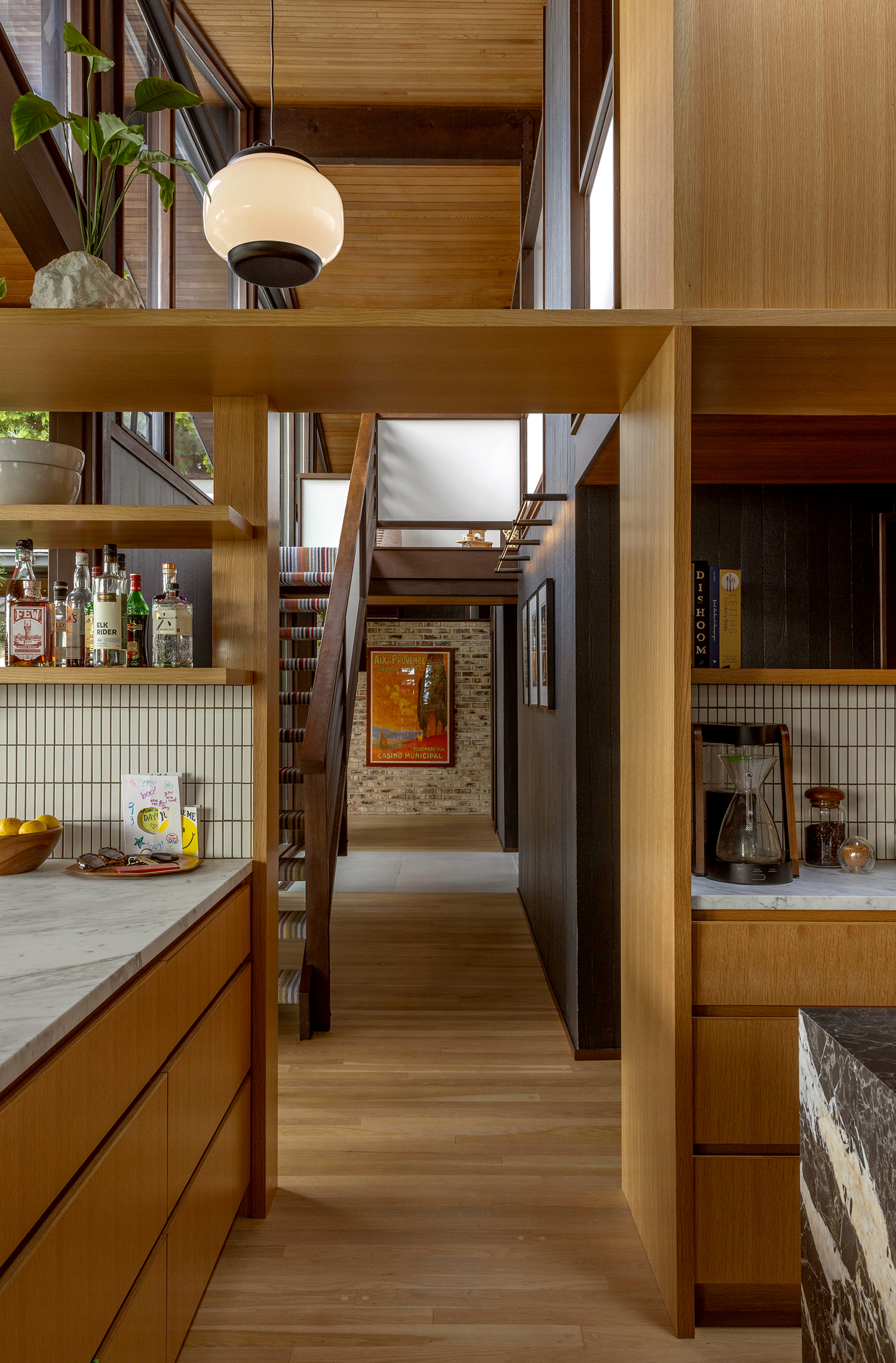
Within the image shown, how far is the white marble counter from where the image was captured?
1.88 metres

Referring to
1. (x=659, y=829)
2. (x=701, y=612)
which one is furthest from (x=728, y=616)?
(x=659, y=829)

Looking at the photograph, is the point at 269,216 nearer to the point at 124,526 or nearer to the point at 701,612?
the point at 124,526

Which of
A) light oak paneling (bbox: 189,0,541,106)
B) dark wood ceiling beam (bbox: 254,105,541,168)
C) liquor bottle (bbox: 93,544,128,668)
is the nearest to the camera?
liquor bottle (bbox: 93,544,128,668)

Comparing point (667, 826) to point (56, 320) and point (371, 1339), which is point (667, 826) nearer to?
point (371, 1339)

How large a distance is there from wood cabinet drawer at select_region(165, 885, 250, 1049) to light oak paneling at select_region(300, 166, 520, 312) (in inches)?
190

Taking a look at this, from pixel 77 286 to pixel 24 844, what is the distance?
4.15 ft

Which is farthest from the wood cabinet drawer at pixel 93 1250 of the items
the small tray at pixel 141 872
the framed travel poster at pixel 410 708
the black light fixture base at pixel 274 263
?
the framed travel poster at pixel 410 708

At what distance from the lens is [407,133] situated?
17.4 feet

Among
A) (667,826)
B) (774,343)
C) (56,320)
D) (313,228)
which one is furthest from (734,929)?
(56,320)

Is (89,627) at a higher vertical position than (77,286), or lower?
lower

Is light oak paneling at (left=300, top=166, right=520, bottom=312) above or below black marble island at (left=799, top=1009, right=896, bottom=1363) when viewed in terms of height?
above

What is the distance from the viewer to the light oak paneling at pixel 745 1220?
6.04 ft

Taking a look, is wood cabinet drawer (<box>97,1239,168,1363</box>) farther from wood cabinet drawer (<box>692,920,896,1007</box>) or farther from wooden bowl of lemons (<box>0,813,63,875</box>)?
wood cabinet drawer (<box>692,920,896,1007</box>)

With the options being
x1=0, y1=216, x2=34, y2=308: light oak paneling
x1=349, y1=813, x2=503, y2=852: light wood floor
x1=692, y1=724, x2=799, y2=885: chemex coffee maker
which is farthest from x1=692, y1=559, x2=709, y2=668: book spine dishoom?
x1=349, y1=813, x2=503, y2=852: light wood floor
